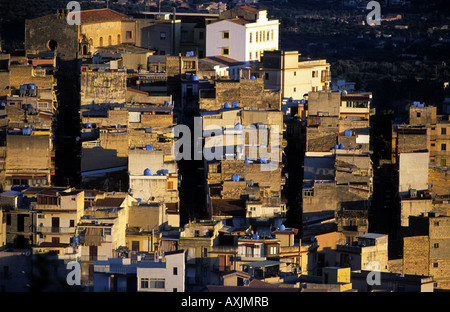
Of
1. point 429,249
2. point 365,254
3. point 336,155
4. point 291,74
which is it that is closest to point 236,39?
point 291,74

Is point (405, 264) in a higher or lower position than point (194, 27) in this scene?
lower

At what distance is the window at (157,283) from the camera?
3109 centimetres

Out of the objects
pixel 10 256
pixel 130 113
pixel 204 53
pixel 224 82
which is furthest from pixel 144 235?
pixel 204 53

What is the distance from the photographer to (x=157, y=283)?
1227 inches

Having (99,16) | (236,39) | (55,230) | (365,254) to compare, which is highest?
(99,16)

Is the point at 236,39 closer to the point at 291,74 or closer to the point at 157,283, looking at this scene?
the point at 291,74

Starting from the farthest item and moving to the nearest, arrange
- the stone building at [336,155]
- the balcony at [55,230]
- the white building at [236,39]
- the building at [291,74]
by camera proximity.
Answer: the white building at [236,39]
the building at [291,74]
the stone building at [336,155]
the balcony at [55,230]

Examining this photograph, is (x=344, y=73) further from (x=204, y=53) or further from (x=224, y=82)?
(x=224, y=82)

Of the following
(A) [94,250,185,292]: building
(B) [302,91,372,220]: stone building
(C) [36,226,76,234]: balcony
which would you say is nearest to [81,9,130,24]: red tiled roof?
(B) [302,91,372,220]: stone building

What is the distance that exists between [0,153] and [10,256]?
9.05 metres

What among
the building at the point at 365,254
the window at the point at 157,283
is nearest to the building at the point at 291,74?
the building at the point at 365,254

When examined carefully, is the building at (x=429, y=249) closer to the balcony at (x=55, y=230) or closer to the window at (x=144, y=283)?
the balcony at (x=55, y=230)

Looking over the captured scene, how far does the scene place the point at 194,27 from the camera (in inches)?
2472

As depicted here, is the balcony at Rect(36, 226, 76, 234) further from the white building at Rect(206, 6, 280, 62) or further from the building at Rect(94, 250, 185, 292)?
the white building at Rect(206, 6, 280, 62)
